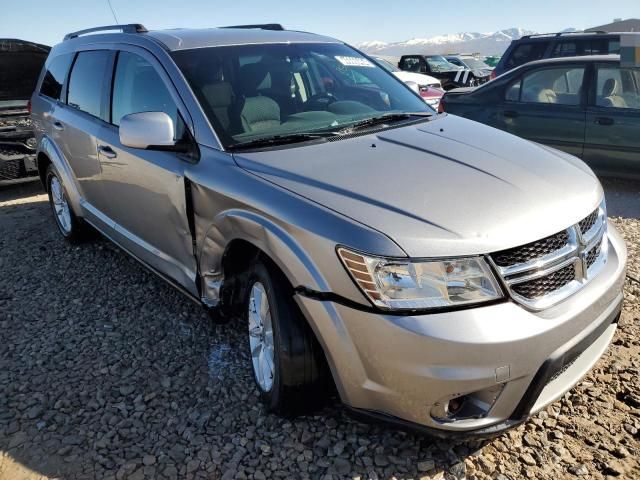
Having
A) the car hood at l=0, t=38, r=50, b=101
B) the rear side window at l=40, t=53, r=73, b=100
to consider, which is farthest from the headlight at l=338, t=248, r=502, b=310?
the car hood at l=0, t=38, r=50, b=101

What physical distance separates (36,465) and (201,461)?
0.74m

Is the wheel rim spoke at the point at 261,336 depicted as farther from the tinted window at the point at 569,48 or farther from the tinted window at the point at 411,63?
the tinted window at the point at 411,63

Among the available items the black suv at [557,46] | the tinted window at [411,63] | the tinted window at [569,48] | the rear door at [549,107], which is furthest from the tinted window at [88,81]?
the tinted window at [411,63]

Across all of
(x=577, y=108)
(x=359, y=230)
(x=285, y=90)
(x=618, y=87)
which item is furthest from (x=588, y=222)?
(x=618, y=87)

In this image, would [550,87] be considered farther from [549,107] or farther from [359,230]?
[359,230]

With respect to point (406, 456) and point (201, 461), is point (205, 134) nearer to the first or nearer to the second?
point (201, 461)

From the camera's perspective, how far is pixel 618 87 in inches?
241

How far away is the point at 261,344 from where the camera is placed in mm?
2715

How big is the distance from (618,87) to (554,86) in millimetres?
674

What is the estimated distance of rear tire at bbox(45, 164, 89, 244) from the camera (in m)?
4.90

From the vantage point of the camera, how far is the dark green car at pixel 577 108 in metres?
5.98

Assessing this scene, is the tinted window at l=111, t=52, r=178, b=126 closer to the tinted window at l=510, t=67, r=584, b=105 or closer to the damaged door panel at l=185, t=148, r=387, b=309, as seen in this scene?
the damaged door panel at l=185, t=148, r=387, b=309

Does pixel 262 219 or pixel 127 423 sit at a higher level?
pixel 262 219

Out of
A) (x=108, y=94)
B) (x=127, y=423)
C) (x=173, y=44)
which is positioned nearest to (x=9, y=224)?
(x=108, y=94)
